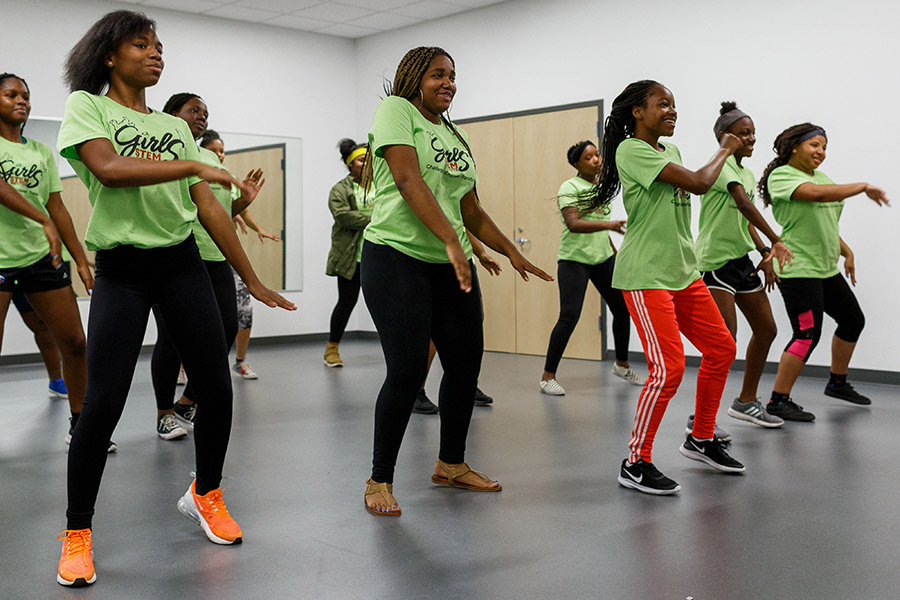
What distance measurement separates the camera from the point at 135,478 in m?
3.46

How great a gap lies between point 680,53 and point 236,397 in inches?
162

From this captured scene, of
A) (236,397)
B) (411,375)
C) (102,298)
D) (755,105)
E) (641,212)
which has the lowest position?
(236,397)

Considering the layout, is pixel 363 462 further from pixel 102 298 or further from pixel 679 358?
pixel 102 298

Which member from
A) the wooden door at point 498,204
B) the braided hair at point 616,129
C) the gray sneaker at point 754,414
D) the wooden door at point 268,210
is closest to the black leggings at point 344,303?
the wooden door at point 498,204

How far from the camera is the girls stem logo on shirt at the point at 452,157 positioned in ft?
9.59

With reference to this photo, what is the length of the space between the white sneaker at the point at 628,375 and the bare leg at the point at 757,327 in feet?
4.76

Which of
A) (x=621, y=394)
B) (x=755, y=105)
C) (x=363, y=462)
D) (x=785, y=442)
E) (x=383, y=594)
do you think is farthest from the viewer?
(x=755, y=105)

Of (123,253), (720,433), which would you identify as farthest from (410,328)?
(720,433)

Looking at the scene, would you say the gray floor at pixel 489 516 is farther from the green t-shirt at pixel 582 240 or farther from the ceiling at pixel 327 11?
the ceiling at pixel 327 11

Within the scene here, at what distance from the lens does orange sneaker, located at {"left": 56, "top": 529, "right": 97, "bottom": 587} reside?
7.64 ft

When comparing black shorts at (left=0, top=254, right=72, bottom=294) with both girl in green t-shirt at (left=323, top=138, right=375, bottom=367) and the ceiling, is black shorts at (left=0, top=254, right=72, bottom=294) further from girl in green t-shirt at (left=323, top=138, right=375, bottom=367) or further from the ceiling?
the ceiling

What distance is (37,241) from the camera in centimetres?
379

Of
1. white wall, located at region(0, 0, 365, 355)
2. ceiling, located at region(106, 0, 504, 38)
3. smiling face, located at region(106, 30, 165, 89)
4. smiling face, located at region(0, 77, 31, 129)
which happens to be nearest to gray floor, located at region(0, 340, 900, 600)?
smiling face, located at region(106, 30, 165, 89)

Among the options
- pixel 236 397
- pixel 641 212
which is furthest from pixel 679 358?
pixel 236 397
